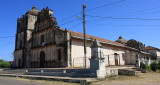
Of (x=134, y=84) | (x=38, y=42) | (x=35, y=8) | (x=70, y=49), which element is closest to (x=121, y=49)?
(x=70, y=49)

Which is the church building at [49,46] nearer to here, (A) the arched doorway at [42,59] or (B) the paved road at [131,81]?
(A) the arched doorway at [42,59]

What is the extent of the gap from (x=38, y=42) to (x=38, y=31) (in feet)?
6.15

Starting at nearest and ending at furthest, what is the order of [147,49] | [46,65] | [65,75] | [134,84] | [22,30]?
[134,84] < [65,75] < [46,65] < [22,30] < [147,49]

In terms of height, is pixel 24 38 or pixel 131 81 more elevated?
pixel 24 38

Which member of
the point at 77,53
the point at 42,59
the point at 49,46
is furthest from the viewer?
the point at 42,59

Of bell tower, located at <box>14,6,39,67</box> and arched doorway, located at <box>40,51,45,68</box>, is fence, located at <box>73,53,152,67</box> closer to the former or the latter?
arched doorway, located at <box>40,51,45,68</box>

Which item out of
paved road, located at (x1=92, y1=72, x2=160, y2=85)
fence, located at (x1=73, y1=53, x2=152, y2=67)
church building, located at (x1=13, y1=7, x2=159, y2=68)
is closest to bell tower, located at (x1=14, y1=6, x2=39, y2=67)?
church building, located at (x1=13, y1=7, x2=159, y2=68)

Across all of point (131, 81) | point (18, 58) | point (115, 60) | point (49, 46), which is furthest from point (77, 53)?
point (18, 58)

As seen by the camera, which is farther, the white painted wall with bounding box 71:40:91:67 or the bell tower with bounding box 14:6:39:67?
the bell tower with bounding box 14:6:39:67

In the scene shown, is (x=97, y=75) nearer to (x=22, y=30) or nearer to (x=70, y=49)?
(x=70, y=49)

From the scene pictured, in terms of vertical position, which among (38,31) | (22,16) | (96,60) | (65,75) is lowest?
(65,75)

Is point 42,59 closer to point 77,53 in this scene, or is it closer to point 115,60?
point 77,53

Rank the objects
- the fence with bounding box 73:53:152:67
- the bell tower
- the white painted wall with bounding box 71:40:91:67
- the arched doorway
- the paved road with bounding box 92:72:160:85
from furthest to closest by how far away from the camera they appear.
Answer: the bell tower → the arched doorway → the fence with bounding box 73:53:152:67 → the white painted wall with bounding box 71:40:91:67 → the paved road with bounding box 92:72:160:85

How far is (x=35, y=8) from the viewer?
29594 millimetres
